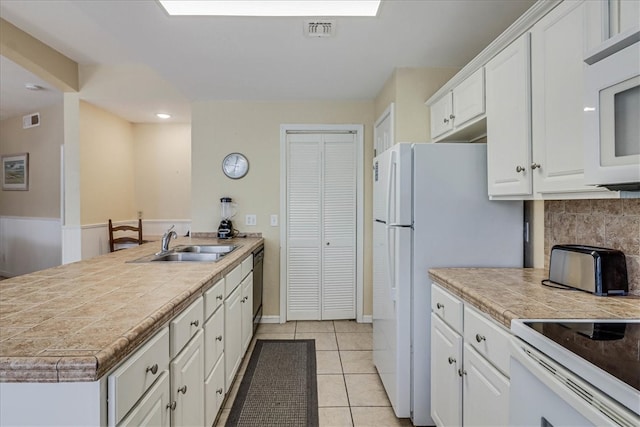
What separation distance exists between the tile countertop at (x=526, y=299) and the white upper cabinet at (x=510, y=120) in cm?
42

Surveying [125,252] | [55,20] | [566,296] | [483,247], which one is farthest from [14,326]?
[55,20]

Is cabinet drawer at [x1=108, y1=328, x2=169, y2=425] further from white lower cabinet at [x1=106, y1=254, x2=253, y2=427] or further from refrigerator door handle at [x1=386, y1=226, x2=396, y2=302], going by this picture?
refrigerator door handle at [x1=386, y1=226, x2=396, y2=302]

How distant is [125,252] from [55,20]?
1.65 metres

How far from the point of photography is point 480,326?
1357 mm

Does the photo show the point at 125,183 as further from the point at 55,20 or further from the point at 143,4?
the point at 143,4

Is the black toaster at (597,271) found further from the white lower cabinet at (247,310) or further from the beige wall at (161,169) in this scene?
the beige wall at (161,169)

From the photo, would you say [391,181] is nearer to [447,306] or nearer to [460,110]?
[460,110]

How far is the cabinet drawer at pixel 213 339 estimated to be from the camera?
5.55 feet

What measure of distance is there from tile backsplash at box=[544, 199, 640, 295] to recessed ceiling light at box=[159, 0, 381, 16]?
1523 millimetres

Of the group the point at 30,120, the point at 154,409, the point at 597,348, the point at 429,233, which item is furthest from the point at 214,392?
the point at 30,120

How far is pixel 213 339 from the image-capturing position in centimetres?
181

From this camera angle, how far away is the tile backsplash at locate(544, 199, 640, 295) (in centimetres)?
134

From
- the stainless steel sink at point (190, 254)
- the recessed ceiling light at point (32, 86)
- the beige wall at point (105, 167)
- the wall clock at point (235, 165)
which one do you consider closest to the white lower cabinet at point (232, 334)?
the stainless steel sink at point (190, 254)

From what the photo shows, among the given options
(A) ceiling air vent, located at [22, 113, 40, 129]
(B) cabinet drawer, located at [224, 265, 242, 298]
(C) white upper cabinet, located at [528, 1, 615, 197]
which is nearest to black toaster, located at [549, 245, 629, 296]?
(C) white upper cabinet, located at [528, 1, 615, 197]
